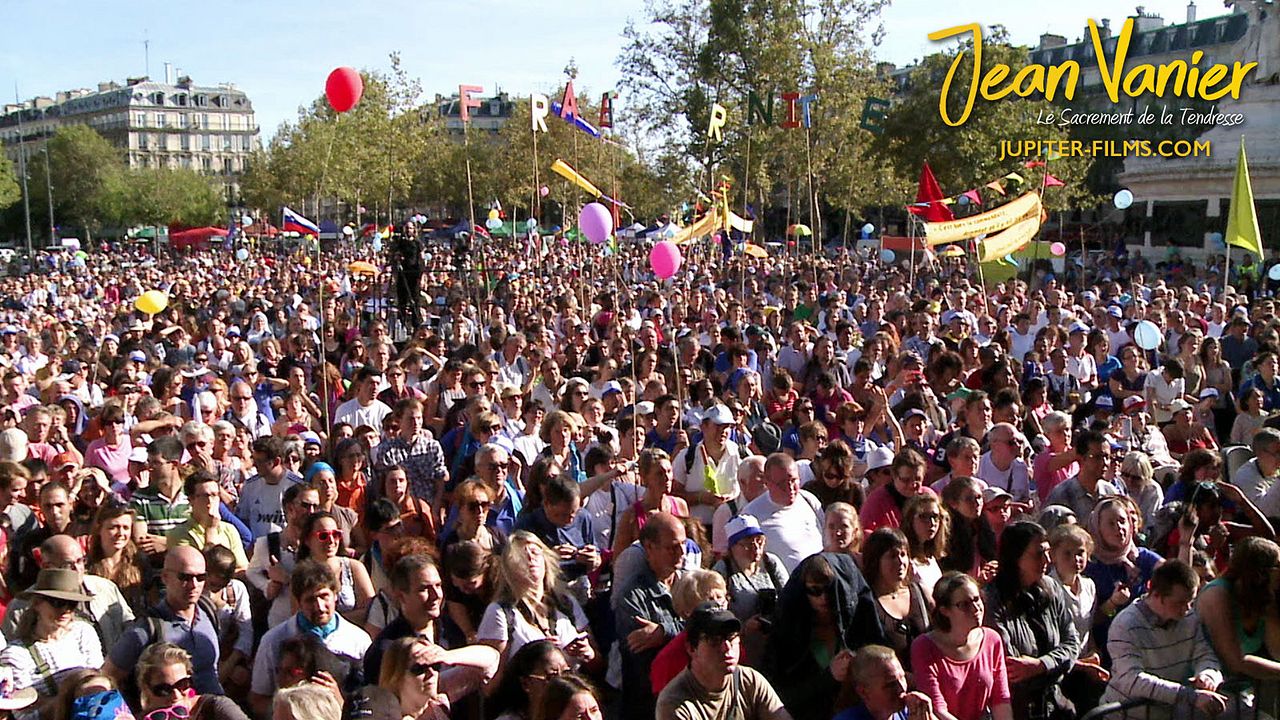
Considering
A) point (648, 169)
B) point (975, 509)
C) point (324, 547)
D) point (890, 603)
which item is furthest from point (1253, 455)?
point (648, 169)

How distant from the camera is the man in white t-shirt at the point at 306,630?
435 cm

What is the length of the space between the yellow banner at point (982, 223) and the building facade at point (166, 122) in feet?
341

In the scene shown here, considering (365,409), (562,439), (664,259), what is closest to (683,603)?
(562,439)

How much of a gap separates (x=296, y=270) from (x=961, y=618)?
25.8m

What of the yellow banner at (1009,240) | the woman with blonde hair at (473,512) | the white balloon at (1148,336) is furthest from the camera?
the yellow banner at (1009,240)

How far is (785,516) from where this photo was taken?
18.1 ft

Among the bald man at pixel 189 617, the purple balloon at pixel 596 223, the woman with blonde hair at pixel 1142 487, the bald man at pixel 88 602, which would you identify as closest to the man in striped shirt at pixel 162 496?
the bald man at pixel 88 602

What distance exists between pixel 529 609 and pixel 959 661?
1.49 meters

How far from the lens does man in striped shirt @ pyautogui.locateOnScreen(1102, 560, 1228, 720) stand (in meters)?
4.32

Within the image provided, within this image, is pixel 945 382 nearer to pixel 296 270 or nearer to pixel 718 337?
pixel 718 337

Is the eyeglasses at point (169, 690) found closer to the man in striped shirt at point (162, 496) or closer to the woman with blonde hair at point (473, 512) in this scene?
the woman with blonde hair at point (473, 512)

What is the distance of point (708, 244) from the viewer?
30.2m

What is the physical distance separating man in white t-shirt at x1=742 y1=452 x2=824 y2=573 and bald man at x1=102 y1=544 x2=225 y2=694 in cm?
228

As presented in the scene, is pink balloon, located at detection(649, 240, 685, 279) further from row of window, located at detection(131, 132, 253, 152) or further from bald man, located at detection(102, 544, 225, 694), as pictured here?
row of window, located at detection(131, 132, 253, 152)
